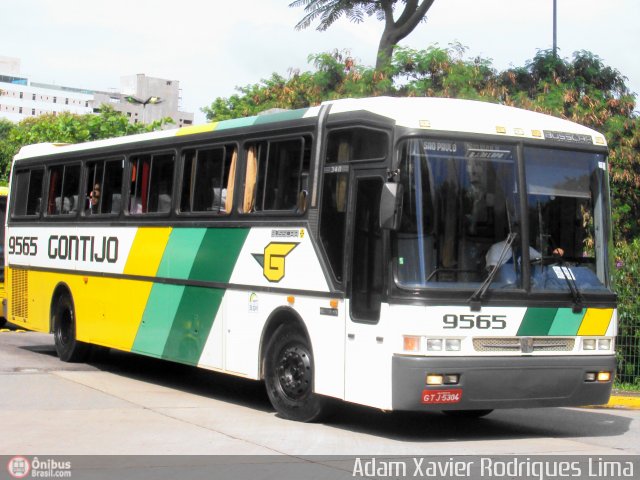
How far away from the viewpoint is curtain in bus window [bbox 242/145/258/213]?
1238 centimetres

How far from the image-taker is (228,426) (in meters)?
11.1

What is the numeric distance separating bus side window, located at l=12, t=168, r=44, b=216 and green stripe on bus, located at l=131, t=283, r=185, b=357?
14.1 feet

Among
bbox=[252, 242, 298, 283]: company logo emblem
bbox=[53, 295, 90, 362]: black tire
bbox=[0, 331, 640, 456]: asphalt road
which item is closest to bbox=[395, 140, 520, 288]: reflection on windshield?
bbox=[0, 331, 640, 456]: asphalt road

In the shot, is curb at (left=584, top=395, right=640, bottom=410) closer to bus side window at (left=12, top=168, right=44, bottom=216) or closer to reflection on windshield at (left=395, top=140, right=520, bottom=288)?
reflection on windshield at (left=395, top=140, right=520, bottom=288)

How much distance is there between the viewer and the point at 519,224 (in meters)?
10.3

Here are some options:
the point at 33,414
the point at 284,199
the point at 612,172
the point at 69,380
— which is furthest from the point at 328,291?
the point at 612,172

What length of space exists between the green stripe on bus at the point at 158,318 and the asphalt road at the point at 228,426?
57 centimetres

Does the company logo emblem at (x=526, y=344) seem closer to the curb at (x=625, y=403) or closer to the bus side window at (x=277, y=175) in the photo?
the bus side window at (x=277, y=175)

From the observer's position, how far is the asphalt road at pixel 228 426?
9812mm

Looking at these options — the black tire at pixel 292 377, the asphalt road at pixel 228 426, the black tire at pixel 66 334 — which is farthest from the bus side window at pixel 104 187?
the black tire at pixel 292 377

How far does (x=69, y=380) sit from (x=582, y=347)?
7257mm

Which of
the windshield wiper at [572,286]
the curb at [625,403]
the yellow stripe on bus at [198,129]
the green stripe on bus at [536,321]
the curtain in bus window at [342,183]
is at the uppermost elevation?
the yellow stripe on bus at [198,129]

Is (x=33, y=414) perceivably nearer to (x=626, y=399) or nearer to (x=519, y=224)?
(x=519, y=224)

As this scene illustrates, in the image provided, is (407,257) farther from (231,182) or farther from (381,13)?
(381,13)
